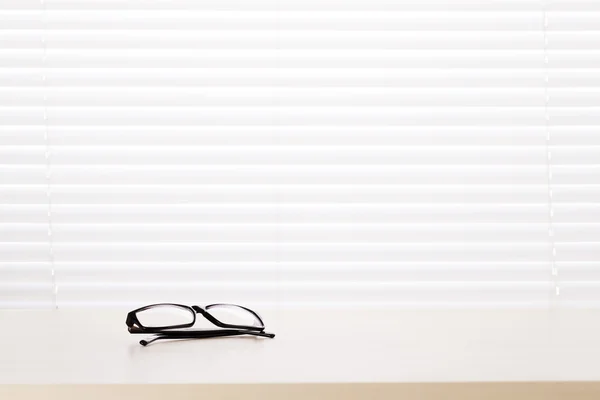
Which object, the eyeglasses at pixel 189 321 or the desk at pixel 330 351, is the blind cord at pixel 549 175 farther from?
the eyeglasses at pixel 189 321

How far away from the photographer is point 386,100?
1628 millimetres

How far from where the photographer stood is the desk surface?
63 centimetres

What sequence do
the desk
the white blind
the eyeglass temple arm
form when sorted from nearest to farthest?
the desk → the eyeglass temple arm → the white blind

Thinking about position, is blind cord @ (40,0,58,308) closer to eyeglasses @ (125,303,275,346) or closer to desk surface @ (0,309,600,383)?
desk surface @ (0,309,600,383)

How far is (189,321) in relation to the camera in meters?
0.81

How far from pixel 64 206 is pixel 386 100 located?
2.42ft

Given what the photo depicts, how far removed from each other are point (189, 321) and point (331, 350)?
17cm

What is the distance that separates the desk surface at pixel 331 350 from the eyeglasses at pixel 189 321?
0.05 ft

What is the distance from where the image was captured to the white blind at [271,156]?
1.62m

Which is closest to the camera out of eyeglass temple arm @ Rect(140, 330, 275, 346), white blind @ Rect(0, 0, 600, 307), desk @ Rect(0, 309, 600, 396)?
desk @ Rect(0, 309, 600, 396)

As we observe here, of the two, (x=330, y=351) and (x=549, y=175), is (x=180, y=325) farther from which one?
(x=549, y=175)

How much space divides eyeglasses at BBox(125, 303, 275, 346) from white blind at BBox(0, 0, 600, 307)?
30.7 inches

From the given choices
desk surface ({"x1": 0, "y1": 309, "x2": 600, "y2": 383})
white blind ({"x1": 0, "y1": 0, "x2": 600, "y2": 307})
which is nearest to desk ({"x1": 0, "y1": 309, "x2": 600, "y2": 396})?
desk surface ({"x1": 0, "y1": 309, "x2": 600, "y2": 383})

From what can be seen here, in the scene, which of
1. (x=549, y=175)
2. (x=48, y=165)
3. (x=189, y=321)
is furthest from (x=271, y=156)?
(x=189, y=321)
